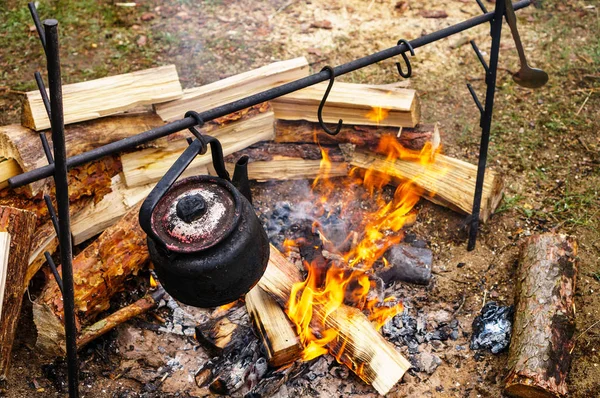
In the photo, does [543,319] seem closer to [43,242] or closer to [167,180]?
[167,180]

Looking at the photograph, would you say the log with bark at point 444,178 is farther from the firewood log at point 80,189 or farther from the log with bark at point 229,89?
the firewood log at point 80,189

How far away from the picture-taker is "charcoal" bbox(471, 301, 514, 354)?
10.8 ft

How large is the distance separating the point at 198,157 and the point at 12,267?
4.56 feet

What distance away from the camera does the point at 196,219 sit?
2246 mm

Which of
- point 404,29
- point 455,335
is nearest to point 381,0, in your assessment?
point 404,29

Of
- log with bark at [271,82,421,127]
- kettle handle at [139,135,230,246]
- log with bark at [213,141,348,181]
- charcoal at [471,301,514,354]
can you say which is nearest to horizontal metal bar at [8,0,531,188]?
kettle handle at [139,135,230,246]

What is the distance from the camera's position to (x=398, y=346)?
3332 millimetres

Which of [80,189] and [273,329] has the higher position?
[80,189]

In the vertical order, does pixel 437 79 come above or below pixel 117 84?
below

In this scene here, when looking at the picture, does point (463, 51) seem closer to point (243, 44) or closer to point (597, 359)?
point (243, 44)

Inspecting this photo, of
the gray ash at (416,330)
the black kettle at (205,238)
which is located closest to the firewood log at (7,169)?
the black kettle at (205,238)

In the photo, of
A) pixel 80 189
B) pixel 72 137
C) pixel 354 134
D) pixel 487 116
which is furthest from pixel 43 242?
pixel 487 116

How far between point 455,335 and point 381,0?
4282 millimetres

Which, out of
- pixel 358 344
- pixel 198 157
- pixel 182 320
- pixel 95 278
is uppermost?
pixel 198 157
